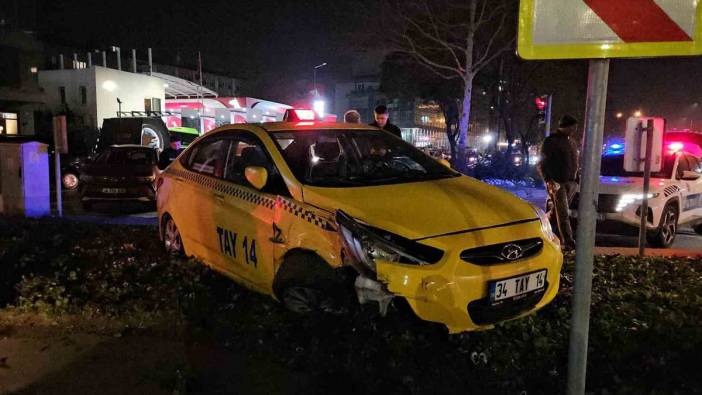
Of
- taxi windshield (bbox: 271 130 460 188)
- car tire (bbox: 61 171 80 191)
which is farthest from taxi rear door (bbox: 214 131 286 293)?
car tire (bbox: 61 171 80 191)

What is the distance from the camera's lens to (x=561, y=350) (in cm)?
372

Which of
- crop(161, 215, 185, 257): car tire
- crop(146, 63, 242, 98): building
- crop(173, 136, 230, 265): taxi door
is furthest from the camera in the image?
crop(146, 63, 242, 98): building

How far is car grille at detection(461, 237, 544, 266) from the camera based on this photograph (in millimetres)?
3477

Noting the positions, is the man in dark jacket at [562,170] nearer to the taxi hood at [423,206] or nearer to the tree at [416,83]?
the taxi hood at [423,206]

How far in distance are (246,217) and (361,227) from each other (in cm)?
132

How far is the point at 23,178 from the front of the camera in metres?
9.89

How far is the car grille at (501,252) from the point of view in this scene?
3477 millimetres

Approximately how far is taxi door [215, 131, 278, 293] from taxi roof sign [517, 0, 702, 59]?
252 centimetres

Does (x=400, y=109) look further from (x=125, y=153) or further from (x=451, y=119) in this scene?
(x=125, y=153)

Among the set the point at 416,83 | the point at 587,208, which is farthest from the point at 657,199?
the point at 416,83

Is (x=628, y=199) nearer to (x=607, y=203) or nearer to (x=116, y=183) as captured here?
(x=607, y=203)

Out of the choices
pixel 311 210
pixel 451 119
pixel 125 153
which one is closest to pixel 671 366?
pixel 311 210

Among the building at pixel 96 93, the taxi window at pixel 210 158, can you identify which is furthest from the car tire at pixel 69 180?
the taxi window at pixel 210 158

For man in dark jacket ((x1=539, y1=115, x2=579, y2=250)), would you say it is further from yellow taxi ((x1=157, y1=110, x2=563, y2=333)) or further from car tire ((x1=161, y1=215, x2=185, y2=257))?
car tire ((x1=161, y1=215, x2=185, y2=257))
